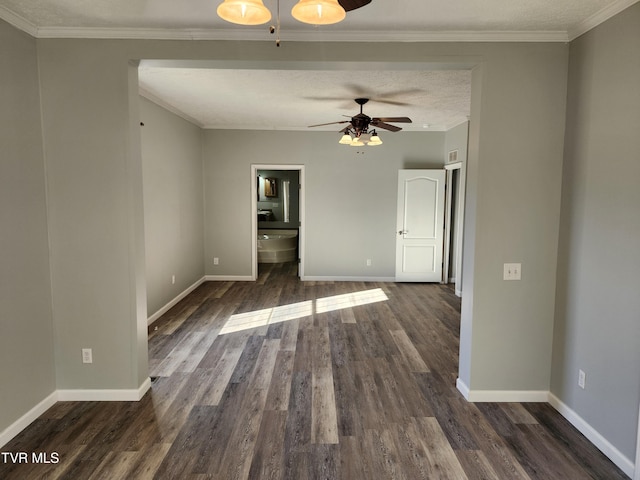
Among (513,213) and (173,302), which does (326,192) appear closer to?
(173,302)

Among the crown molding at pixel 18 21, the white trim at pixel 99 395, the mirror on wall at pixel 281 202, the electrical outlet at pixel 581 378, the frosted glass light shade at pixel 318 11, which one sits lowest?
the white trim at pixel 99 395

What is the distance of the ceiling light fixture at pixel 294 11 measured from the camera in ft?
4.42

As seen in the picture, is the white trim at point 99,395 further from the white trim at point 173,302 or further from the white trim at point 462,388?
the white trim at point 462,388

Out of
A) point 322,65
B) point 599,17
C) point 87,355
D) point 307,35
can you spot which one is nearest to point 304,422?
point 87,355

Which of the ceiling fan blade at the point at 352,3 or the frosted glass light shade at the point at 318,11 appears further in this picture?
the ceiling fan blade at the point at 352,3

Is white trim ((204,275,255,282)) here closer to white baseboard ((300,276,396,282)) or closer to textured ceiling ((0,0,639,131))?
white baseboard ((300,276,396,282))

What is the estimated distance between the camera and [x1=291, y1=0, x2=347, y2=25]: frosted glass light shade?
4.42 feet

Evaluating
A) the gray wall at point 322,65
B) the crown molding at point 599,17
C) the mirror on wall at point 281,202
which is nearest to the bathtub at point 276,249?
the mirror on wall at point 281,202

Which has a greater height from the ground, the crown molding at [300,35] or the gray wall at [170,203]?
the crown molding at [300,35]

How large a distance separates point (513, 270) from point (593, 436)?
3.73ft

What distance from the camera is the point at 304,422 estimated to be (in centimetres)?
257

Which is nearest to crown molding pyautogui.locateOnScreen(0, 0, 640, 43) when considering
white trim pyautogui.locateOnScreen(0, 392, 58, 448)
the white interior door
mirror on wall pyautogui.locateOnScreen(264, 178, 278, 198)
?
white trim pyautogui.locateOnScreen(0, 392, 58, 448)

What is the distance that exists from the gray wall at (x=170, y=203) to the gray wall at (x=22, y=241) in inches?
69.6

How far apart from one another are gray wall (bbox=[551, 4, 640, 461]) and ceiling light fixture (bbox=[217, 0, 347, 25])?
1848 millimetres
